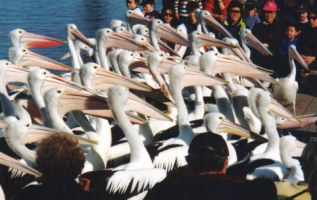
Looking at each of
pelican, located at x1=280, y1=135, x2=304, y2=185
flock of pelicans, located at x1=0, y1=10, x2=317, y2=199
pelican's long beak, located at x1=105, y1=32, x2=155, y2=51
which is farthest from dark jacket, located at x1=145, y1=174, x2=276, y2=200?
pelican's long beak, located at x1=105, y1=32, x2=155, y2=51

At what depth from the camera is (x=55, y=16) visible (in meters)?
23.5

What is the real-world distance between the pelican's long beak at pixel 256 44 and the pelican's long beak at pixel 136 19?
1.36 m

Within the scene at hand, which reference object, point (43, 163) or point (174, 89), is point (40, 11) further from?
point (43, 163)

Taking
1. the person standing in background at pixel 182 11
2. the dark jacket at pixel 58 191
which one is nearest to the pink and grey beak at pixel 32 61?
the person standing in background at pixel 182 11

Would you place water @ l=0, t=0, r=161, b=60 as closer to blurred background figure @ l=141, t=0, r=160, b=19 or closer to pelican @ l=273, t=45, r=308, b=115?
blurred background figure @ l=141, t=0, r=160, b=19

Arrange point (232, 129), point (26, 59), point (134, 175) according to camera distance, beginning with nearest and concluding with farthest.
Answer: point (134, 175), point (232, 129), point (26, 59)

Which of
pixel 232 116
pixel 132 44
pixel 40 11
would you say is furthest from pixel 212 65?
pixel 40 11

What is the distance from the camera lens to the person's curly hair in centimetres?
384

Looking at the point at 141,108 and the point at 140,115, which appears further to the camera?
the point at 140,115

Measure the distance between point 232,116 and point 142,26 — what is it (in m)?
3.64

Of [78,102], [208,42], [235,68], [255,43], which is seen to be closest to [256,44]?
[255,43]

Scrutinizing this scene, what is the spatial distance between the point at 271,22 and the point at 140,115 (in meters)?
4.43

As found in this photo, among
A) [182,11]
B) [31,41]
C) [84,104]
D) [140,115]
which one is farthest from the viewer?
[182,11]

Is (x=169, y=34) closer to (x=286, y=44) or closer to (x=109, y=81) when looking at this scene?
(x=286, y=44)
